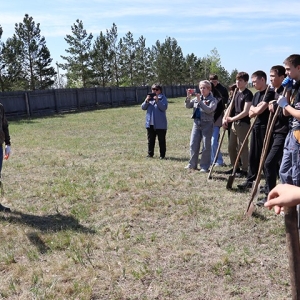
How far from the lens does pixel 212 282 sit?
3688 millimetres

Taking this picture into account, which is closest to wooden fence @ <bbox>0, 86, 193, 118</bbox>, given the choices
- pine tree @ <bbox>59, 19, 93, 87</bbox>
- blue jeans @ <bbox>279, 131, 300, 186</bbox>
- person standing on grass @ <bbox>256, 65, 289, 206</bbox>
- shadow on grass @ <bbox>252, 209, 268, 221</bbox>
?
pine tree @ <bbox>59, 19, 93, 87</bbox>

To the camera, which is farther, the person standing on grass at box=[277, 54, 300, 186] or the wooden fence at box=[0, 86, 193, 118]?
the wooden fence at box=[0, 86, 193, 118]

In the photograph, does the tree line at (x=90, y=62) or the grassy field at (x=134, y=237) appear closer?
the grassy field at (x=134, y=237)

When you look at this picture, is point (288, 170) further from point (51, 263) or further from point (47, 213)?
point (47, 213)

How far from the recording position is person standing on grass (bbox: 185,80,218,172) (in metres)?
7.62

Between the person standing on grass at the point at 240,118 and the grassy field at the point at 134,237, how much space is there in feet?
1.93

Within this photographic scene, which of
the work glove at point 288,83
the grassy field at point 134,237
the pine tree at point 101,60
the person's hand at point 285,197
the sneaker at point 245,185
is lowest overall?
the grassy field at point 134,237

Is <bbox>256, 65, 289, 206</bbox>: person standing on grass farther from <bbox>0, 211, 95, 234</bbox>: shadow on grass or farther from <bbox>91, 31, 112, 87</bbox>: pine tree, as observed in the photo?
<bbox>91, 31, 112, 87</bbox>: pine tree

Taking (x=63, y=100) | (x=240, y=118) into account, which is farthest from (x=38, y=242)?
(x=63, y=100)

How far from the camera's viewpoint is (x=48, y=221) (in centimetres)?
547

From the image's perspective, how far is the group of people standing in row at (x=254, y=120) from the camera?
436cm

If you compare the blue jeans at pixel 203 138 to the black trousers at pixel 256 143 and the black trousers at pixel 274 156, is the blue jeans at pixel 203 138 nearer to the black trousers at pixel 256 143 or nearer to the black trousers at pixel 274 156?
the black trousers at pixel 256 143

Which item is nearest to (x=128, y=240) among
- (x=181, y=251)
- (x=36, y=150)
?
(x=181, y=251)

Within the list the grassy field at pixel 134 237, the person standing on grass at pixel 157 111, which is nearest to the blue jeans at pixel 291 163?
the grassy field at pixel 134 237
